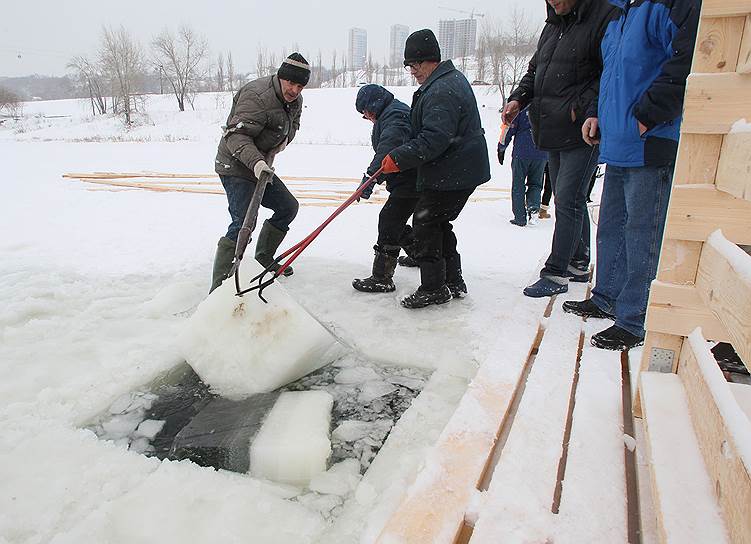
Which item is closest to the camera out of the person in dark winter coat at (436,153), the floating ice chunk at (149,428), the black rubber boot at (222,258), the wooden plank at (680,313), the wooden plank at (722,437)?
the wooden plank at (722,437)

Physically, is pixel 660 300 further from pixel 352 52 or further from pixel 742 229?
pixel 352 52

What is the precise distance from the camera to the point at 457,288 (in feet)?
A: 12.1

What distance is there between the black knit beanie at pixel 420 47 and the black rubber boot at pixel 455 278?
136cm

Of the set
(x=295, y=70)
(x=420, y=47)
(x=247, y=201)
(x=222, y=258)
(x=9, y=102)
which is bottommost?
(x=222, y=258)

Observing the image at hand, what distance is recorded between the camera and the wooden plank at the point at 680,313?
1.76 metres

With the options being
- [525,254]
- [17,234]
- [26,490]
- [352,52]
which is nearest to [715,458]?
[26,490]

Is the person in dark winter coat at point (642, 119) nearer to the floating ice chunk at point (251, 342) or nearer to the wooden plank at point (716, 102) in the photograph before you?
the wooden plank at point (716, 102)

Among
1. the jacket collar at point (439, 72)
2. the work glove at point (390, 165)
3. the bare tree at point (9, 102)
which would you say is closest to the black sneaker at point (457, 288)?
the work glove at point (390, 165)

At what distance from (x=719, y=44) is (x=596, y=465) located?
1.38 m

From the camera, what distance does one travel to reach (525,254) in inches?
197

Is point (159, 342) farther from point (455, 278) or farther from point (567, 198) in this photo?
point (567, 198)

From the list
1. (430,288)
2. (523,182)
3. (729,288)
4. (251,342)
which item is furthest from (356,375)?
(523,182)

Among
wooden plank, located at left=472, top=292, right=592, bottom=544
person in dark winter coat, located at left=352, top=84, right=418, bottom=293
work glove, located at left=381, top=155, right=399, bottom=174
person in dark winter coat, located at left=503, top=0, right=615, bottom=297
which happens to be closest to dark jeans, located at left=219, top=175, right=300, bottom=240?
person in dark winter coat, located at left=352, top=84, right=418, bottom=293

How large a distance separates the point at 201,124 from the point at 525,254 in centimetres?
3730
